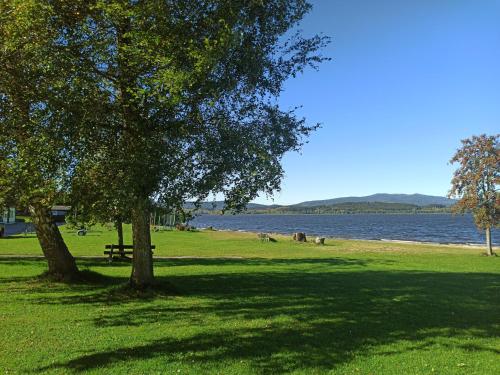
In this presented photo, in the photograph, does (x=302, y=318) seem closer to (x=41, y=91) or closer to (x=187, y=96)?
(x=187, y=96)

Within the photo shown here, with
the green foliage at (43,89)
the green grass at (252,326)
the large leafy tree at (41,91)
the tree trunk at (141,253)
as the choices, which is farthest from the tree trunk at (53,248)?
the green foliage at (43,89)

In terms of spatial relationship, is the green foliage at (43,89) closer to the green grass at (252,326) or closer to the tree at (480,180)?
the green grass at (252,326)

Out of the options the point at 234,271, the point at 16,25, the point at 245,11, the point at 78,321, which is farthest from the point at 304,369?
the point at 234,271

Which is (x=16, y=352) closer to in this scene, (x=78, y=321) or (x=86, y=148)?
(x=78, y=321)

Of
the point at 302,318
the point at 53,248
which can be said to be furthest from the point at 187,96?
the point at 53,248

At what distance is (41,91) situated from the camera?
451 inches

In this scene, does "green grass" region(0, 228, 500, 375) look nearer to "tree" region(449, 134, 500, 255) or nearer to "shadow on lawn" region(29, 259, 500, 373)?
"shadow on lawn" region(29, 259, 500, 373)

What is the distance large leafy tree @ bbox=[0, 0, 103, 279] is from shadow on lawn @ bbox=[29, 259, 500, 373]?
3.96 m

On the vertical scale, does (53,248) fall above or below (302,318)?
above

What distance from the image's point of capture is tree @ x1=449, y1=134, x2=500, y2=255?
32.4 meters

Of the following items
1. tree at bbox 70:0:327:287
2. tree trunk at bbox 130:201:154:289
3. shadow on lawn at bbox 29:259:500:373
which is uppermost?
tree at bbox 70:0:327:287

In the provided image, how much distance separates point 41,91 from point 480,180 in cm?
3028

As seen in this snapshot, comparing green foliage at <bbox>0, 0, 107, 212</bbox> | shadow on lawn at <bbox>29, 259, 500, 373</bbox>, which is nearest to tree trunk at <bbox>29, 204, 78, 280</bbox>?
shadow on lawn at <bbox>29, 259, 500, 373</bbox>

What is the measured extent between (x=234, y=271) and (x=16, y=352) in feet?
45.9
